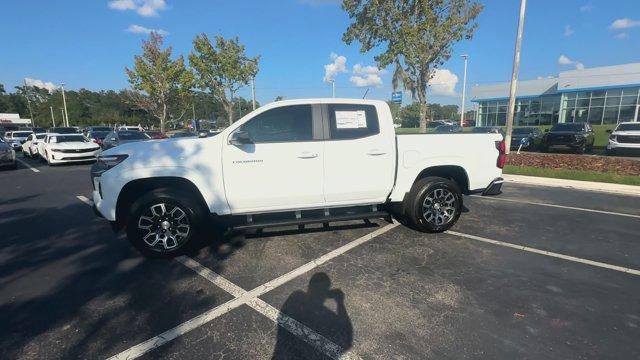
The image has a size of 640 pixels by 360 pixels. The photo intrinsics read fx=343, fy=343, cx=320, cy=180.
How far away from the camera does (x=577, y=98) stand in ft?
115

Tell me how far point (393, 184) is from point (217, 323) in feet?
10.0

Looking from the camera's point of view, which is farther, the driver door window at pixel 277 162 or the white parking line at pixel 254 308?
the driver door window at pixel 277 162

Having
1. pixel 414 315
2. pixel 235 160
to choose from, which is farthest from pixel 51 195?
pixel 414 315

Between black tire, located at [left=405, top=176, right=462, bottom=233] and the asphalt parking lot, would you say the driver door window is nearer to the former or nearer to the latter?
the asphalt parking lot

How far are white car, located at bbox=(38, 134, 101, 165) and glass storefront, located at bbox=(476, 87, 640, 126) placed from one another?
136 ft

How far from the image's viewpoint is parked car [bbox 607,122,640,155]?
14398mm

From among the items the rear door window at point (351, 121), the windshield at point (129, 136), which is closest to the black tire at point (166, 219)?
the rear door window at point (351, 121)

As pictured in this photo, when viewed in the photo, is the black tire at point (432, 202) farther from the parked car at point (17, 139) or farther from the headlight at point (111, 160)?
the parked car at point (17, 139)

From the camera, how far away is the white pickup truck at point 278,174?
4.34m

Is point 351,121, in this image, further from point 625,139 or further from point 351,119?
point 625,139

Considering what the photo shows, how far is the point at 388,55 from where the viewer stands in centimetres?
2180

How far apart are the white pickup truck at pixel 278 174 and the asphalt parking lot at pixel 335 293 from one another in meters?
0.46

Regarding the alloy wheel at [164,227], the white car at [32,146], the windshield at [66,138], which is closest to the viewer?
the alloy wheel at [164,227]

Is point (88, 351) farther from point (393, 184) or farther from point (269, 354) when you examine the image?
point (393, 184)
